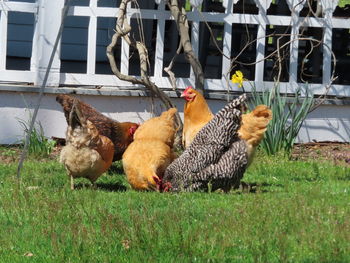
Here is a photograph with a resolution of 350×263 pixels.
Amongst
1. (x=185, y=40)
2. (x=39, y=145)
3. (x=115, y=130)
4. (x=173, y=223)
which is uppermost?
(x=185, y=40)

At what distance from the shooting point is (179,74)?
1511 centimetres

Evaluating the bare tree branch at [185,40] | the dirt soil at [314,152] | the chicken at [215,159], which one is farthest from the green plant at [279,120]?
the chicken at [215,159]

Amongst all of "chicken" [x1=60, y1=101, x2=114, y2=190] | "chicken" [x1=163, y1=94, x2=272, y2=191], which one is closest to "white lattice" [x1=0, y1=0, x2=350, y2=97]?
"chicken" [x1=60, y1=101, x2=114, y2=190]

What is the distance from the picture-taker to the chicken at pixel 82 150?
8570 millimetres

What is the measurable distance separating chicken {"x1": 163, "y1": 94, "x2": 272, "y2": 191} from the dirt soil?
2.45 metres

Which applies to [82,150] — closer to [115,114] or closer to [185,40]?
[115,114]

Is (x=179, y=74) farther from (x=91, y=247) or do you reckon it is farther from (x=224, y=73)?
(x=91, y=247)

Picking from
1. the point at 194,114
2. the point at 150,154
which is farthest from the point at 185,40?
the point at 150,154

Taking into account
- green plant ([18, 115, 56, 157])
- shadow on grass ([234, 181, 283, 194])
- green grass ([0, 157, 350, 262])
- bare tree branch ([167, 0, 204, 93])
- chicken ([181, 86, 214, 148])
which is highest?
bare tree branch ([167, 0, 204, 93])

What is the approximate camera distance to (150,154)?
8.63 meters

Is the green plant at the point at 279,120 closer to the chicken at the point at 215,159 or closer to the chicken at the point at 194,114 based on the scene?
the chicken at the point at 194,114

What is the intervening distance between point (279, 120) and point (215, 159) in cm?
235

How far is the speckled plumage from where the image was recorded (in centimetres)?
830

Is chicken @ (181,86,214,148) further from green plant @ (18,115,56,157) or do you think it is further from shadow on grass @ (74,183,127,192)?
green plant @ (18,115,56,157)
